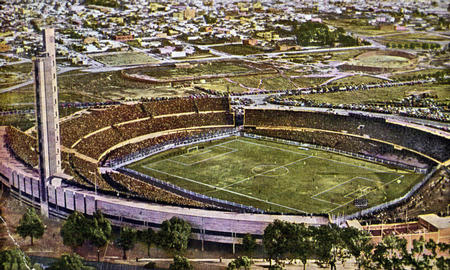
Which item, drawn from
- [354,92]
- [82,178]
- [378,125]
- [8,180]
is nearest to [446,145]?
[378,125]

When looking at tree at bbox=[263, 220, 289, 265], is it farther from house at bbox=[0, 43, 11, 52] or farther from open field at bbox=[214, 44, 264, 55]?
open field at bbox=[214, 44, 264, 55]

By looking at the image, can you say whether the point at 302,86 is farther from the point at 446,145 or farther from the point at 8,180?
the point at 8,180

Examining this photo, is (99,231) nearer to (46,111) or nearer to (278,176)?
(46,111)

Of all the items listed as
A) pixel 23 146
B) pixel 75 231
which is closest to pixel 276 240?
pixel 75 231

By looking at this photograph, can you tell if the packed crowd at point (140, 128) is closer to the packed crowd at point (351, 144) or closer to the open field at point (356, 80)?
the packed crowd at point (351, 144)

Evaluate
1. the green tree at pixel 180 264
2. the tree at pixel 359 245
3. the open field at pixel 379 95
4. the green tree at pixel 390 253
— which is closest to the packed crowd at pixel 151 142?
the open field at pixel 379 95

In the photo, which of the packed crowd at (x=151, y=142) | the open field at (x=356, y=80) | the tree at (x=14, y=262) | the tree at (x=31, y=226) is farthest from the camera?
the open field at (x=356, y=80)
